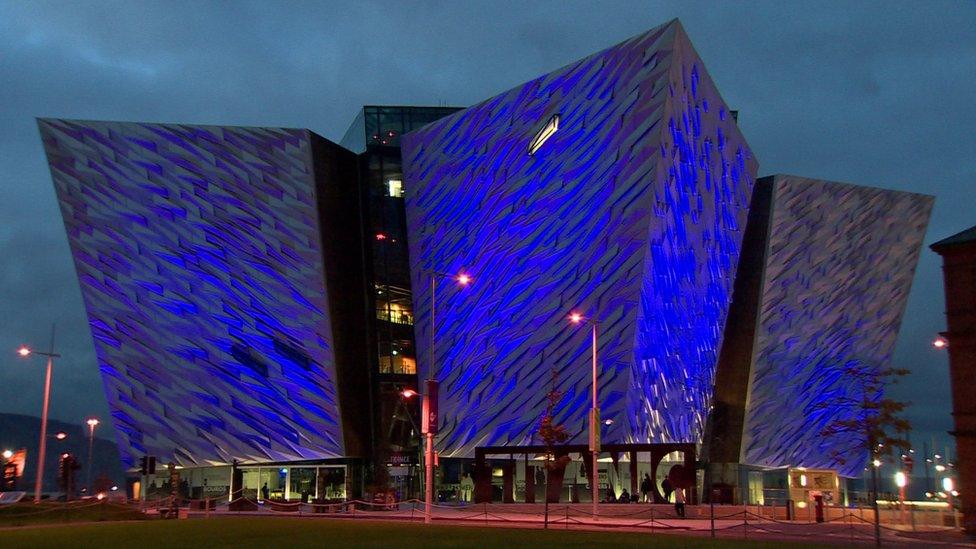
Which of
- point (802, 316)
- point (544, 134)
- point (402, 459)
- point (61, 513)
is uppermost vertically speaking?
point (544, 134)

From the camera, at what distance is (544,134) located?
Result: 151 feet

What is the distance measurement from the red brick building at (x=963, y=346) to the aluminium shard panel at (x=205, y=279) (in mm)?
31205

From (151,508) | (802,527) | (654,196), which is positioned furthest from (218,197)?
(802,527)

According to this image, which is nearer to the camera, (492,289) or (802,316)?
(492,289)

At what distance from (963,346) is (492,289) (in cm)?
2377

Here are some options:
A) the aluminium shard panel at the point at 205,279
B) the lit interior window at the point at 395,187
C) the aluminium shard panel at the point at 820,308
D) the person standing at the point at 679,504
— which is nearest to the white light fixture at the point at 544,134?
the aluminium shard panel at the point at 205,279

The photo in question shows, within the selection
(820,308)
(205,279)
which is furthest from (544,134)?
(820,308)

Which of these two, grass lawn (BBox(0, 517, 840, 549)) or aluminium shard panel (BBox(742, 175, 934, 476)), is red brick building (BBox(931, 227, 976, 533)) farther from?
aluminium shard panel (BBox(742, 175, 934, 476))

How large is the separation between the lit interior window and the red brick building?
108 feet

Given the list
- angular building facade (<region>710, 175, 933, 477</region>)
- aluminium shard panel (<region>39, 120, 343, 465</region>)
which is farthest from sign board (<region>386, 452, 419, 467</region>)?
angular building facade (<region>710, 175, 933, 477</region>)

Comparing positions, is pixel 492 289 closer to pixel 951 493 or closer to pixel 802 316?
pixel 802 316

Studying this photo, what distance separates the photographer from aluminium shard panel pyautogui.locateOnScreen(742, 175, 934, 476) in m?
54.3

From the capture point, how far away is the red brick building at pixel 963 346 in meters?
28.7

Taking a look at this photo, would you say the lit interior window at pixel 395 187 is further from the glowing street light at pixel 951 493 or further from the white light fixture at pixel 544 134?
the glowing street light at pixel 951 493
